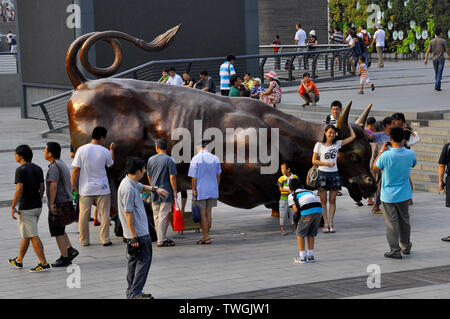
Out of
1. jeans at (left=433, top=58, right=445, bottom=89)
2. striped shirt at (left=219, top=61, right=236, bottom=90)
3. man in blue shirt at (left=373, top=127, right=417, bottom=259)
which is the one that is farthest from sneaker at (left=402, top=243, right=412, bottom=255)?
jeans at (left=433, top=58, right=445, bottom=89)

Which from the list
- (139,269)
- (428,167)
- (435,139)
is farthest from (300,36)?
(139,269)

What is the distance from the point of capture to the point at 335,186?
12.8 meters

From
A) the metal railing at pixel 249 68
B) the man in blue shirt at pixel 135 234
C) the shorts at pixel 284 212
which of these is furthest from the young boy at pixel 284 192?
the metal railing at pixel 249 68

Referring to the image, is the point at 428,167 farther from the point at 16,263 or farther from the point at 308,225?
the point at 16,263

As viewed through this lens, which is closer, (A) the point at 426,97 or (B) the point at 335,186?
(B) the point at 335,186

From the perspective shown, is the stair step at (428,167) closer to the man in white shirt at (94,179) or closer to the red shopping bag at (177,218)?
the red shopping bag at (177,218)

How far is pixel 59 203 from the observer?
11.0 metres

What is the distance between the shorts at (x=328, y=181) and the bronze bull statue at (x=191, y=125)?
523 millimetres

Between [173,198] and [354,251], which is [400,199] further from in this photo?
[173,198]

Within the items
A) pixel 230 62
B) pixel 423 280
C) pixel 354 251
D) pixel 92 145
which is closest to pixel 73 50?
pixel 92 145

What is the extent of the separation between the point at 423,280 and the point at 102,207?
487 cm

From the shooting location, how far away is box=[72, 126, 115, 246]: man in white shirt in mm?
12008

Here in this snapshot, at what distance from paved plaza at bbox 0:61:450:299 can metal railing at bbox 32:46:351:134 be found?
10.2 metres

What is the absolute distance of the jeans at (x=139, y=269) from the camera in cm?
898
